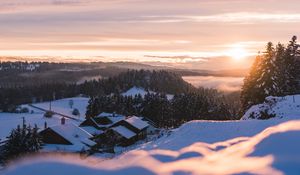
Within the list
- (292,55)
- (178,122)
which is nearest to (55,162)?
(292,55)

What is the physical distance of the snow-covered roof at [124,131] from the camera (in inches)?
2820

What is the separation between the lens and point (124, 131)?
7369cm

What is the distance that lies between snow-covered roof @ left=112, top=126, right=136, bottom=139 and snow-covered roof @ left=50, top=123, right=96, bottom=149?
462 inches

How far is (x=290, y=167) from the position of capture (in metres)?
10.9

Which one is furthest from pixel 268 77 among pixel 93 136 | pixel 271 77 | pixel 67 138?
pixel 93 136

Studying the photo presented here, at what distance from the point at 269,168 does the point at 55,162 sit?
548cm

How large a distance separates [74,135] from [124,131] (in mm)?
16326

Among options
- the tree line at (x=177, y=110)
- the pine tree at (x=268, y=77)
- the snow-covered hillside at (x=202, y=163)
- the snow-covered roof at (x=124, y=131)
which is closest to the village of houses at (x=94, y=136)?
the snow-covered roof at (x=124, y=131)

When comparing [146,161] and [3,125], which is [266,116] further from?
[3,125]

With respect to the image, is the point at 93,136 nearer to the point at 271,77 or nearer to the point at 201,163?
the point at 271,77

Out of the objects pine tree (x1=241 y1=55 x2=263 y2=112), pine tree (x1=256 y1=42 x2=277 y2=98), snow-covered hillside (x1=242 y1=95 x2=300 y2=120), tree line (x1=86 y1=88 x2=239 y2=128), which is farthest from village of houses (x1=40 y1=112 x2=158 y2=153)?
snow-covered hillside (x1=242 y1=95 x2=300 y2=120)

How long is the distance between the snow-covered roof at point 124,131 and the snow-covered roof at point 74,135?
11724 millimetres

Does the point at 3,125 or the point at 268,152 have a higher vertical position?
the point at 268,152

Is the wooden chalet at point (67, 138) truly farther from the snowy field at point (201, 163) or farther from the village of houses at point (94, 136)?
the snowy field at point (201, 163)
